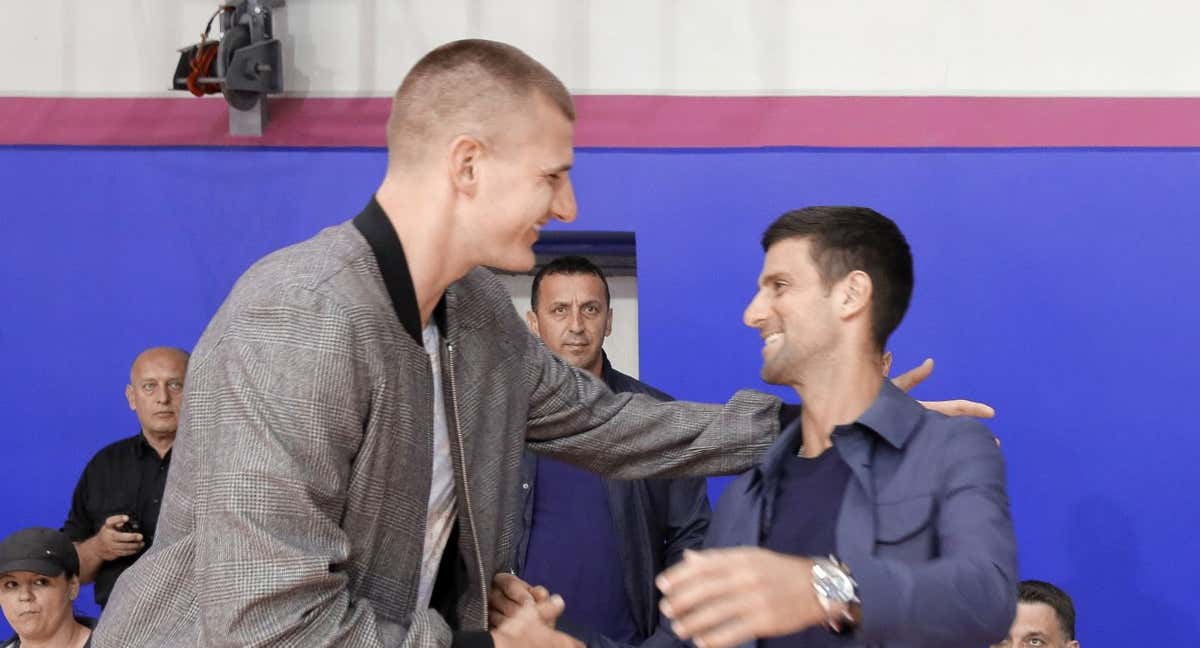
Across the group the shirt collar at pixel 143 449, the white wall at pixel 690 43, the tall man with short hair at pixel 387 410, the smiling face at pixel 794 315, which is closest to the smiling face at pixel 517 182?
the tall man with short hair at pixel 387 410

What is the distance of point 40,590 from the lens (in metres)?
4.43

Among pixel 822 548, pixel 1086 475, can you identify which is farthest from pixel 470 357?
pixel 1086 475

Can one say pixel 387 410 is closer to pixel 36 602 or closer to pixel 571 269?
pixel 571 269

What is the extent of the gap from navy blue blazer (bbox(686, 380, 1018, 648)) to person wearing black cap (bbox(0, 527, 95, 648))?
2.48 m

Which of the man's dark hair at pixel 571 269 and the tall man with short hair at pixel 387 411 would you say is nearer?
the tall man with short hair at pixel 387 411

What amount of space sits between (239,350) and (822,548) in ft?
3.33

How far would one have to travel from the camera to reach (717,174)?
4879 millimetres

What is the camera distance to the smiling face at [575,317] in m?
4.38

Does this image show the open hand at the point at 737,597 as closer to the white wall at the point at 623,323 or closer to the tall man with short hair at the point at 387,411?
the tall man with short hair at the point at 387,411

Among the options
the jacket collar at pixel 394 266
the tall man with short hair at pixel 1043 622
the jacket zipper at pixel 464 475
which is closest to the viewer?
the jacket collar at pixel 394 266

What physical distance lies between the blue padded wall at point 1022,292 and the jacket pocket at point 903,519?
94.4 inches

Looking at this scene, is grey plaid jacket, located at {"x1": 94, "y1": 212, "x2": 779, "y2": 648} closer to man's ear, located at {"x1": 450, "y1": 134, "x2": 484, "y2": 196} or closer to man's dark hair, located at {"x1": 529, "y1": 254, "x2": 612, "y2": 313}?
man's ear, located at {"x1": 450, "y1": 134, "x2": 484, "y2": 196}

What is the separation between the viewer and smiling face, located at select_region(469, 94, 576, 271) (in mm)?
2346

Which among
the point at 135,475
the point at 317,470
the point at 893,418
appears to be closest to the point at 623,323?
the point at 135,475
